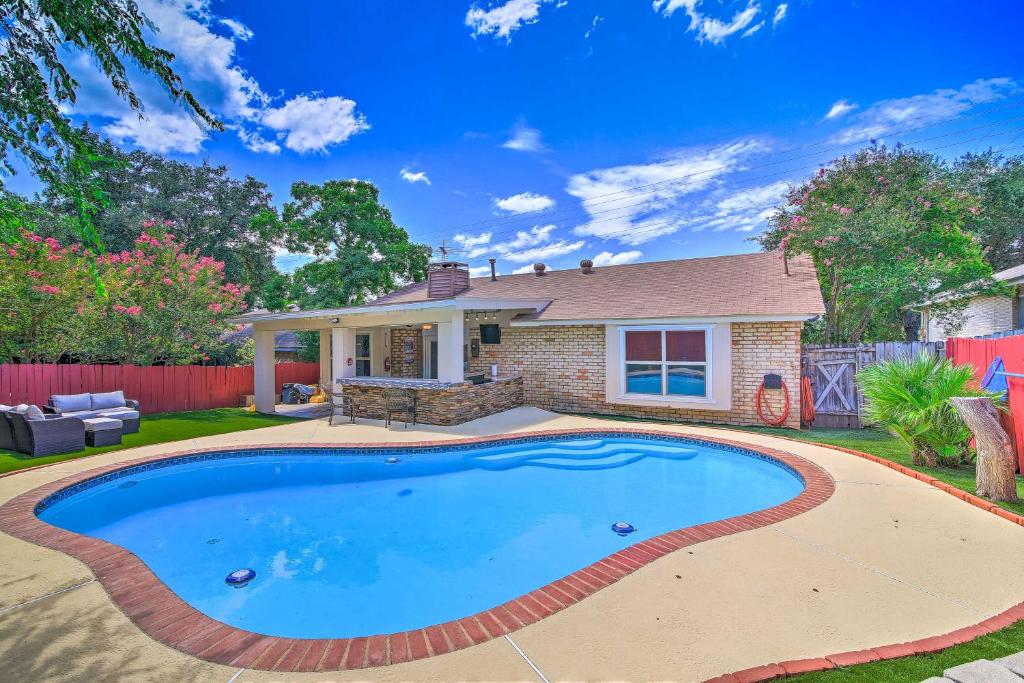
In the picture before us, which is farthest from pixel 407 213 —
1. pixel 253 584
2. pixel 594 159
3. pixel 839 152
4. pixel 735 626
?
pixel 735 626

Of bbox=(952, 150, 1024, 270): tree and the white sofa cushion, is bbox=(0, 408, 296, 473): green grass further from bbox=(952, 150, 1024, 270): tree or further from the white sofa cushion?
bbox=(952, 150, 1024, 270): tree

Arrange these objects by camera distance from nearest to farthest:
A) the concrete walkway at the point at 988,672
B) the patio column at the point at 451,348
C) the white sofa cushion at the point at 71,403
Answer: the concrete walkway at the point at 988,672, the white sofa cushion at the point at 71,403, the patio column at the point at 451,348

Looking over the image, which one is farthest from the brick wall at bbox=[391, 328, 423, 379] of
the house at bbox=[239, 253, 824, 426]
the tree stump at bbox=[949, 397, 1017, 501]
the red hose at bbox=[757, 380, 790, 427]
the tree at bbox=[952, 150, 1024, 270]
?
the tree at bbox=[952, 150, 1024, 270]

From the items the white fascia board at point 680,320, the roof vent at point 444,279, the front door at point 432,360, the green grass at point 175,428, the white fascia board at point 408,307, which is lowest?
the green grass at point 175,428

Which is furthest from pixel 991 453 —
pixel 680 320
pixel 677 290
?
pixel 677 290

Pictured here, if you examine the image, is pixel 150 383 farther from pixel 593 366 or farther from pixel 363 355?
pixel 593 366

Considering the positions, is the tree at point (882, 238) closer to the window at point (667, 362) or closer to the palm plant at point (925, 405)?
the window at point (667, 362)

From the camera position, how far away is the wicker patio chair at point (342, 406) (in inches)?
501

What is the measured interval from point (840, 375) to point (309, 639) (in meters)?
12.6

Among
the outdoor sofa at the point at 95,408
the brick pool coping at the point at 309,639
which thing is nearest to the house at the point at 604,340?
the outdoor sofa at the point at 95,408

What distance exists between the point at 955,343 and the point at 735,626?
10.2 meters

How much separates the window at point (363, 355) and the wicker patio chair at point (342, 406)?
3.74 meters

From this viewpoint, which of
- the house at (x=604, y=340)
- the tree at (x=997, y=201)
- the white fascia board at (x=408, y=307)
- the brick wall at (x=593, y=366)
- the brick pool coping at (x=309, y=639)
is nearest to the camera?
the brick pool coping at (x=309, y=639)

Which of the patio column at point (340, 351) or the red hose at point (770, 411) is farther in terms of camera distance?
the patio column at point (340, 351)
